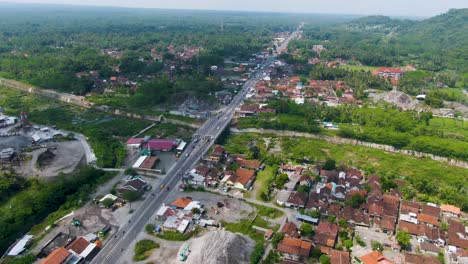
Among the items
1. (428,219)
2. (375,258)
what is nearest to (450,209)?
(428,219)

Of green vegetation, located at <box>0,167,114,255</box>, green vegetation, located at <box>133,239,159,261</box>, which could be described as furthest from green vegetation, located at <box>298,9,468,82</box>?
green vegetation, located at <box>133,239,159,261</box>

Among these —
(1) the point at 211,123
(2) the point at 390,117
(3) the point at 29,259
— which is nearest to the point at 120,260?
(3) the point at 29,259

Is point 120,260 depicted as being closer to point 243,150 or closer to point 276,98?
point 243,150

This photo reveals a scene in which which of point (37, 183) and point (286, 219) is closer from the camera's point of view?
point (286, 219)

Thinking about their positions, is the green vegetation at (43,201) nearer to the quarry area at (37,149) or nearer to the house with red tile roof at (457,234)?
the quarry area at (37,149)

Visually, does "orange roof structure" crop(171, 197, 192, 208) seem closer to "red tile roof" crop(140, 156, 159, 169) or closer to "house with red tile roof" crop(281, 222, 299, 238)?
"red tile roof" crop(140, 156, 159, 169)

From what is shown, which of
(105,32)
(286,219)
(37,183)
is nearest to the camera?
(286,219)

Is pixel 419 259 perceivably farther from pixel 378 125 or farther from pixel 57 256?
pixel 378 125

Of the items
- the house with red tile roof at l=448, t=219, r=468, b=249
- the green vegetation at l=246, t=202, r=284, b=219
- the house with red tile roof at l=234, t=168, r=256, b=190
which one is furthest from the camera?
the house with red tile roof at l=234, t=168, r=256, b=190
